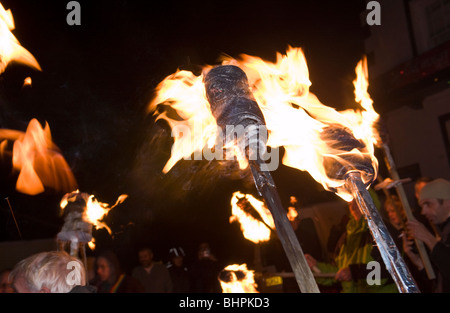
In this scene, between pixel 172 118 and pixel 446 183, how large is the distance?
8.97ft

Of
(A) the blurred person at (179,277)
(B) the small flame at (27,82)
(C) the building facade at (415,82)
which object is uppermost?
(C) the building facade at (415,82)

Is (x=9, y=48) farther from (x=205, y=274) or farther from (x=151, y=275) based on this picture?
(x=205, y=274)

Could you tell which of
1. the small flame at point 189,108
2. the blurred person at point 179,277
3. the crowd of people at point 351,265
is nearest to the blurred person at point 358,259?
the crowd of people at point 351,265

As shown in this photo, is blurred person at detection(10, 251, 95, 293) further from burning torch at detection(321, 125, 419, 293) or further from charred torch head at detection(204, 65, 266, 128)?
burning torch at detection(321, 125, 419, 293)

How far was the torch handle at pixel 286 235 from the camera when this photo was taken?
132 cm

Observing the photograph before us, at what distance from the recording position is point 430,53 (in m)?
9.73

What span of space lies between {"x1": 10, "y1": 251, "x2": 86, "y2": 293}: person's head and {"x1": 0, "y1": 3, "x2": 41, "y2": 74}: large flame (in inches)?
117

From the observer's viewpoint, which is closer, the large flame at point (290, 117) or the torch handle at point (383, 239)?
the torch handle at point (383, 239)

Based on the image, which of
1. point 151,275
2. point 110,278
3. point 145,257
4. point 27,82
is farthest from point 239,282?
point 27,82

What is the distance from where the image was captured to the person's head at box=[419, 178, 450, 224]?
12.1 ft

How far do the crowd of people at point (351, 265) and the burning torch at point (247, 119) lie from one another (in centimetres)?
135

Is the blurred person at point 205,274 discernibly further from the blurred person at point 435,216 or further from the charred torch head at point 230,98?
the charred torch head at point 230,98

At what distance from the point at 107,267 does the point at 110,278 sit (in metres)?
0.17
